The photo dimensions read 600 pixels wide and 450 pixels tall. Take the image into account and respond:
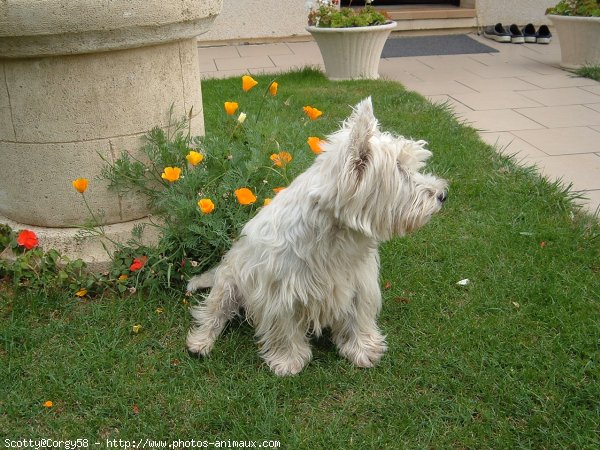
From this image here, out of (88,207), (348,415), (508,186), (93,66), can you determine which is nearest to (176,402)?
(348,415)

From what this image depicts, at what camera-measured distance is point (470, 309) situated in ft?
10.8

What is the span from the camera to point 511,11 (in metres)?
10.7

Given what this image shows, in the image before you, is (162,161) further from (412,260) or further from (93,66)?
(412,260)

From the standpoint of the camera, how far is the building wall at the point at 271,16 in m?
10.1

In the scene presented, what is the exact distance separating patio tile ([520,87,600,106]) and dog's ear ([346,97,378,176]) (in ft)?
16.8

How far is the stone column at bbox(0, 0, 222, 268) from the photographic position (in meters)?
2.94

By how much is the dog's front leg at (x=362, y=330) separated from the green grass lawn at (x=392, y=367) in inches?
2.5

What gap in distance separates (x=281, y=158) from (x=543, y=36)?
8084mm

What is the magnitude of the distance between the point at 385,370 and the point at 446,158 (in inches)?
105

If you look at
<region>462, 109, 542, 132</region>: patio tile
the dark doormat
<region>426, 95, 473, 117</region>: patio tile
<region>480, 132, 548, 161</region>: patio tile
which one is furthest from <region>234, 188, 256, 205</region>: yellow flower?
the dark doormat

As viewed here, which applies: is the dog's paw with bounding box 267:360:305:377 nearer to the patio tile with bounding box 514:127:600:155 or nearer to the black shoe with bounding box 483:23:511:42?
the patio tile with bounding box 514:127:600:155

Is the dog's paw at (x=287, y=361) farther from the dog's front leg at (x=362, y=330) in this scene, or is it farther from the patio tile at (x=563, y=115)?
the patio tile at (x=563, y=115)

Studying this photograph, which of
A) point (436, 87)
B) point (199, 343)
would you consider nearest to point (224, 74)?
point (436, 87)

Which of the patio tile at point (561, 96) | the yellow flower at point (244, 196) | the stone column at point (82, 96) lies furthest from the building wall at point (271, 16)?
the yellow flower at point (244, 196)
